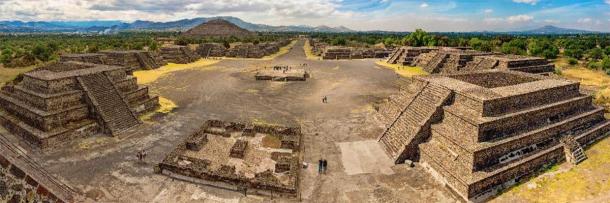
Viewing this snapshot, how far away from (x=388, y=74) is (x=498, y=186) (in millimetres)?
31723

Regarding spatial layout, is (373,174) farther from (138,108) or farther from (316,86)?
(316,86)

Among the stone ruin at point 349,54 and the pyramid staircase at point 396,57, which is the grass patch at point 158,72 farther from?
the pyramid staircase at point 396,57

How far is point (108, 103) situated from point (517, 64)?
36.1 meters

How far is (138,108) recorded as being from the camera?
23516 mm

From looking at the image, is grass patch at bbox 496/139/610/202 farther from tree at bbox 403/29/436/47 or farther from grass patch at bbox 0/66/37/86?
tree at bbox 403/29/436/47

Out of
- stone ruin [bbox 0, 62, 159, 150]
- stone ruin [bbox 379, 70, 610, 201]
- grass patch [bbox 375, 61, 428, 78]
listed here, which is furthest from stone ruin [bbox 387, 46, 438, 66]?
stone ruin [bbox 0, 62, 159, 150]

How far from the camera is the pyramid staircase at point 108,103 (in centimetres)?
2022

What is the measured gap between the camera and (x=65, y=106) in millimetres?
19766

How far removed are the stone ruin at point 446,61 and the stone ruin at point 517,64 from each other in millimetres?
2249

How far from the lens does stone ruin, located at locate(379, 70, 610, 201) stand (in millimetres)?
14281

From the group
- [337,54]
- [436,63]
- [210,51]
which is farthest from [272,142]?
[210,51]

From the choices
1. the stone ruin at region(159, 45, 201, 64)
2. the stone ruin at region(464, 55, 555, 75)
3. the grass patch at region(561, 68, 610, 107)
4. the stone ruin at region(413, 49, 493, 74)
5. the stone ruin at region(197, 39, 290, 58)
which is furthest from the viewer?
the stone ruin at region(197, 39, 290, 58)

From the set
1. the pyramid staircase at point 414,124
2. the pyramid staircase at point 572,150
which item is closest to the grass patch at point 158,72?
the pyramid staircase at point 414,124

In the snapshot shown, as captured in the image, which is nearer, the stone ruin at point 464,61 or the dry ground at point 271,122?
the dry ground at point 271,122
